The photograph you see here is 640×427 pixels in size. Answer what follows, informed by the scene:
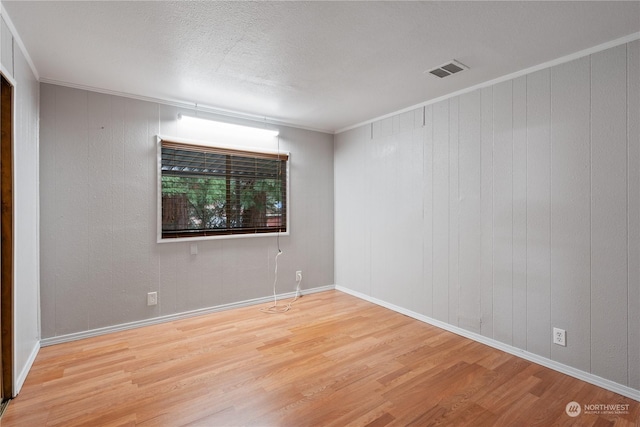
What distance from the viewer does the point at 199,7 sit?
1.87m

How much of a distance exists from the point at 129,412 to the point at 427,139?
347cm

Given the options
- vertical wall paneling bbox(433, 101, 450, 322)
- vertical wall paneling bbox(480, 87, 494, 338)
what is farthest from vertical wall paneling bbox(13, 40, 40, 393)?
vertical wall paneling bbox(480, 87, 494, 338)

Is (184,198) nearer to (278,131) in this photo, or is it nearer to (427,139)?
(278,131)

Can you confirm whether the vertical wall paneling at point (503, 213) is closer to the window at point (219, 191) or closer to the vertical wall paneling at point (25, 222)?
the window at point (219, 191)

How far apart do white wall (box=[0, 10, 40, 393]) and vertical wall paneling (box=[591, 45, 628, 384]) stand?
3.91 metres

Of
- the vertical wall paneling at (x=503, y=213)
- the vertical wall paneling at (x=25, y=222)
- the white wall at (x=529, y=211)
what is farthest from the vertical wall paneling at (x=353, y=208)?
the vertical wall paneling at (x=25, y=222)

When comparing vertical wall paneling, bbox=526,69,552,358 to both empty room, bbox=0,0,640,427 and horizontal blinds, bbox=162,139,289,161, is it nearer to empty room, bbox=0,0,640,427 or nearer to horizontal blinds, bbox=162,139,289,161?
empty room, bbox=0,0,640,427

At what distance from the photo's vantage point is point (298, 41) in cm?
226

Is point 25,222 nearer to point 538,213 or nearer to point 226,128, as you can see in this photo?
point 226,128

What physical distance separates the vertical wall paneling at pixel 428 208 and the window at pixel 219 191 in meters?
1.84

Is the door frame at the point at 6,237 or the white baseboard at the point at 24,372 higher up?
the door frame at the point at 6,237

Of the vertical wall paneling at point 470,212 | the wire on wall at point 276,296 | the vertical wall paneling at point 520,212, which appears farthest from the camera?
the wire on wall at point 276,296

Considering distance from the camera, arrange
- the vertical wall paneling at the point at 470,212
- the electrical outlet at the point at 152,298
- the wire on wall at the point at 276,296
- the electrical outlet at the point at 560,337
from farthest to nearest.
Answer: the wire on wall at the point at 276,296, the electrical outlet at the point at 152,298, the vertical wall paneling at the point at 470,212, the electrical outlet at the point at 560,337

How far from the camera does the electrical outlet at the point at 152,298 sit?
133 inches
